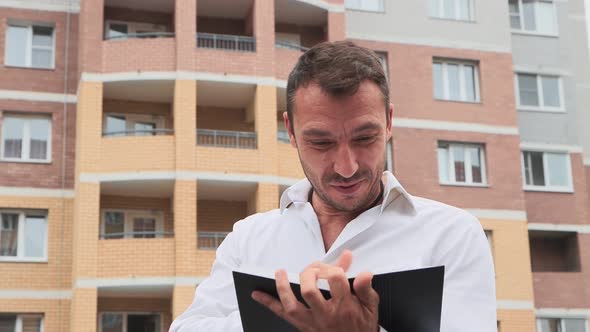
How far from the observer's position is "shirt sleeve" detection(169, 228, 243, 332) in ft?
7.31

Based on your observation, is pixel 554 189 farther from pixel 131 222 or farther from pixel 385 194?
pixel 385 194

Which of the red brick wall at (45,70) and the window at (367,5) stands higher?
the window at (367,5)

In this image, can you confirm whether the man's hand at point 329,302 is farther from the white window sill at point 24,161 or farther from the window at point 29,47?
the window at point 29,47

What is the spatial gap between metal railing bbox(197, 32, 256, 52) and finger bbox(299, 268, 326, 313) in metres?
18.8

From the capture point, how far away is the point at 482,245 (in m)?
2.25

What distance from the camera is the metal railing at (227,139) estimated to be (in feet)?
65.8

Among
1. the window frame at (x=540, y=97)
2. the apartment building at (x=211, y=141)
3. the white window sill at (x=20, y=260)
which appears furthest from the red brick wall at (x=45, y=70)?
the window frame at (x=540, y=97)

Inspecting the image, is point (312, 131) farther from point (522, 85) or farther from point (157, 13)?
point (522, 85)

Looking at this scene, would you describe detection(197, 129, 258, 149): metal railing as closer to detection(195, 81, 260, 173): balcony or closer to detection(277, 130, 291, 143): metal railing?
detection(195, 81, 260, 173): balcony

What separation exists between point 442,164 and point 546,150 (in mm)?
3391

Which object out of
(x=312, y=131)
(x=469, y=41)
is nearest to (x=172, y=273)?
(x=469, y=41)

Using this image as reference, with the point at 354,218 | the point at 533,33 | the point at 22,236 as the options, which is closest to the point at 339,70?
the point at 354,218

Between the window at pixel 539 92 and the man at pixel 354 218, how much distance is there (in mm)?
22771

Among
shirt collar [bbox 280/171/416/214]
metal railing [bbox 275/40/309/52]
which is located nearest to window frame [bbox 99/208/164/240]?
metal railing [bbox 275/40/309/52]
